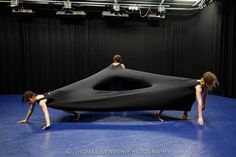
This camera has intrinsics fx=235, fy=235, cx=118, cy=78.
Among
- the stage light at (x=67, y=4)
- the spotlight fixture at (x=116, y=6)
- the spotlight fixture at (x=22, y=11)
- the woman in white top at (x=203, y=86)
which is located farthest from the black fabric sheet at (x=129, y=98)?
the spotlight fixture at (x=22, y=11)

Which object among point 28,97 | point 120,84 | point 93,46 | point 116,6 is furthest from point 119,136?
point 93,46

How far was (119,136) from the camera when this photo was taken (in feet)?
8.98

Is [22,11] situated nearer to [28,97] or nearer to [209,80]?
[28,97]

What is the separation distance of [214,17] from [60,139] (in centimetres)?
513

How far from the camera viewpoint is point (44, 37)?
6637 millimetres

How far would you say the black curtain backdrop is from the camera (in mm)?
6430

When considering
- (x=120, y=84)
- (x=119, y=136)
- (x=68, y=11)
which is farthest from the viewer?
(x=68, y=11)

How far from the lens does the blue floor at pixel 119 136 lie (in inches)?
90.7

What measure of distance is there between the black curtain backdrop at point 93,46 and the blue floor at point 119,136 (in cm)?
296

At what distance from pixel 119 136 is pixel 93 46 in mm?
4545

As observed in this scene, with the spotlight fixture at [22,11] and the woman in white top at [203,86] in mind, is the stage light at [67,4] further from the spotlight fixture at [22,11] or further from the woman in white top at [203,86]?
the woman in white top at [203,86]

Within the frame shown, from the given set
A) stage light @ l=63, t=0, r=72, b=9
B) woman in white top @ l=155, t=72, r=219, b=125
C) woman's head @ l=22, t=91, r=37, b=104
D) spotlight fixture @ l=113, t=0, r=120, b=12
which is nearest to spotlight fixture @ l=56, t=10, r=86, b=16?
stage light @ l=63, t=0, r=72, b=9

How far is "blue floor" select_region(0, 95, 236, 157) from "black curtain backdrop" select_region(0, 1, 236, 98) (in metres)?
2.96

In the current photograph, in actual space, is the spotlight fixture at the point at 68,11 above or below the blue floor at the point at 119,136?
above
